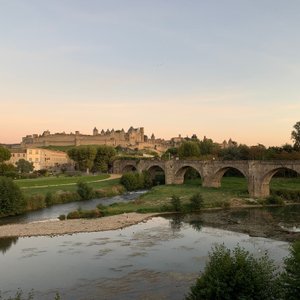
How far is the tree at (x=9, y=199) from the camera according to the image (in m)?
36.8

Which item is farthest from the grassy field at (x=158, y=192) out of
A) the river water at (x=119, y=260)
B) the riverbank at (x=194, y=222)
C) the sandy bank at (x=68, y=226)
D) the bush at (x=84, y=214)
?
the river water at (x=119, y=260)

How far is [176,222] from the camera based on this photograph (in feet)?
112

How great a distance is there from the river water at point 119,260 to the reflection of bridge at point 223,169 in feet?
45.6

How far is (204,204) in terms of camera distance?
4122cm

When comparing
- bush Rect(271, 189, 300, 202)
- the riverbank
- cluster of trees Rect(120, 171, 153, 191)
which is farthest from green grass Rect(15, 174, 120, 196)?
bush Rect(271, 189, 300, 202)

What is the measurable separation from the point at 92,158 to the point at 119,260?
202 ft

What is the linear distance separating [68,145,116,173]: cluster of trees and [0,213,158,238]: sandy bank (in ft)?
158

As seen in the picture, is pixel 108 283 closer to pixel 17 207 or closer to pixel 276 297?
pixel 276 297

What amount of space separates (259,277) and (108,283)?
8.24 meters

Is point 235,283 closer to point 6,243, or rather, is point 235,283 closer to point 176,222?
point 6,243

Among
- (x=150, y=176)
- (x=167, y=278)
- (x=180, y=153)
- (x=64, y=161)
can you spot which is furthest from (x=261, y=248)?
(x=64, y=161)

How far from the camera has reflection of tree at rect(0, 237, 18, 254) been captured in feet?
83.8

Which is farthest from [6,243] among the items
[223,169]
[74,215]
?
[223,169]

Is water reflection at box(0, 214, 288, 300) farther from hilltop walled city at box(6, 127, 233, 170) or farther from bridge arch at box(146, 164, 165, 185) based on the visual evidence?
hilltop walled city at box(6, 127, 233, 170)
